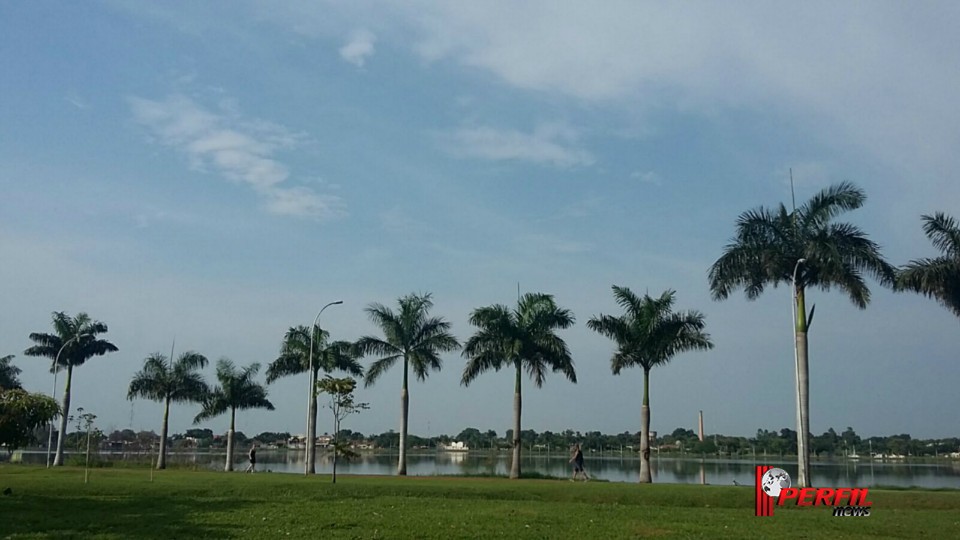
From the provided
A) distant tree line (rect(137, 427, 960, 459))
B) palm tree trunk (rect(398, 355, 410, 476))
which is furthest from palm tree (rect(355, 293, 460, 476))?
distant tree line (rect(137, 427, 960, 459))

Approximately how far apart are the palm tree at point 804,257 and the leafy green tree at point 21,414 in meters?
28.6

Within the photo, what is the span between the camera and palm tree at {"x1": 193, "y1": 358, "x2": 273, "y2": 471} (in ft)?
192

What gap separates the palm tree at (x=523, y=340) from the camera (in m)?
45.0

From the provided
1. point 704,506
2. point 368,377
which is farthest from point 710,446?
point 704,506

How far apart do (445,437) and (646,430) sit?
15349 centimetres

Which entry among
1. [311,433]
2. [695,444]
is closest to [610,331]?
[311,433]

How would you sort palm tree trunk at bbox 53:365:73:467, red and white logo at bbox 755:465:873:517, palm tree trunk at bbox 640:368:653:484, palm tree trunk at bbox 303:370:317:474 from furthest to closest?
palm tree trunk at bbox 53:365:73:467, palm tree trunk at bbox 303:370:317:474, palm tree trunk at bbox 640:368:653:484, red and white logo at bbox 755:465:873:517

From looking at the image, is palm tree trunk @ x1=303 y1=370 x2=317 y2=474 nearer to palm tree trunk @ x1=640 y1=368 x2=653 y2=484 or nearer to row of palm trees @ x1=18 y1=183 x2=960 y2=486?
row of palm trees @ x1=18 y1=183 x2=960 y2=486

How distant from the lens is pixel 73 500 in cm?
2636

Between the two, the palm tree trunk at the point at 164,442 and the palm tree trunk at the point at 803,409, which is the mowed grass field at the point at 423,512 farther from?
the palm tree trunk at the point at 164,442

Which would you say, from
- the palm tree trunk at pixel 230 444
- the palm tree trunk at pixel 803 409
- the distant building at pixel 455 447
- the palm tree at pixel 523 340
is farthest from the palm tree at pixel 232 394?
the distant building at pixel 455 447

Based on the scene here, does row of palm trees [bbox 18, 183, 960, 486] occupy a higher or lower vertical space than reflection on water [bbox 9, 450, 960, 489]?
higher

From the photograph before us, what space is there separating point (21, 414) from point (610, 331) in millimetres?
26972

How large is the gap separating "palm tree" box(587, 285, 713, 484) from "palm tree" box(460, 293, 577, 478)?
10.8ft
